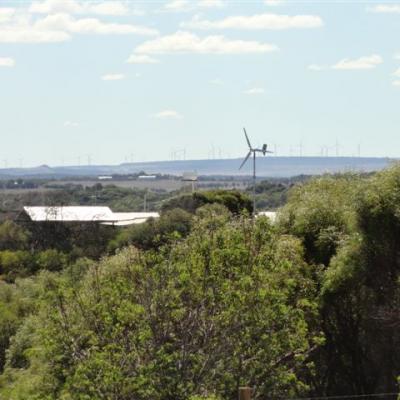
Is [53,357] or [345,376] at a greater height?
[53,357]

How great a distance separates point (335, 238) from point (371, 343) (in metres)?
3.71

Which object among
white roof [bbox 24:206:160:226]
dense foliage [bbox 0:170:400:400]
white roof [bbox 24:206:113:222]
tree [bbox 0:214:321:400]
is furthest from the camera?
white roof [bbox 24:206:160:226]

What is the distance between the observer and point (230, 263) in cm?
2697

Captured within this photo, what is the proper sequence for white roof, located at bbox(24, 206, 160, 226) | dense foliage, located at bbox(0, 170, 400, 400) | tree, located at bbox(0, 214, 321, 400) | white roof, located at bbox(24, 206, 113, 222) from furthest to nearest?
1. white roof, located at bbox(24, 206, 160, 226)
2. white roof, located at bbox(24, 206, 113, 222)
3. dense foliage, located at bbox(0, 170, 400, 400)
4. tree, located at bbox(0, 214, 321, 400)

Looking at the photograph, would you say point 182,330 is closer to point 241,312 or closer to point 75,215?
point 241,312

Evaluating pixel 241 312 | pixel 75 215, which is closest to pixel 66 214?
pixel 75 215

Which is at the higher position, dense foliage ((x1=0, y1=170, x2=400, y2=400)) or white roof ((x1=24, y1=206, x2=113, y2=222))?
dense foliage ((x1=0, y1=170, x2=400, y2=400))

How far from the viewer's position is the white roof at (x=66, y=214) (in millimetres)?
116769

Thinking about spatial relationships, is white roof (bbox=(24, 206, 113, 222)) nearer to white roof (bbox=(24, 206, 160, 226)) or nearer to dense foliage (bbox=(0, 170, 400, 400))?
white roof (bbox=(24, 206, 160, 226))

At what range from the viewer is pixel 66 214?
4845 inches

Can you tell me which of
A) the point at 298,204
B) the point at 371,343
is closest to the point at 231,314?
the point at 371,343

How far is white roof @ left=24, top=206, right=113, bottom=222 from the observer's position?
383ft

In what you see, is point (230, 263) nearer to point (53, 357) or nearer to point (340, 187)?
point (53, 357)

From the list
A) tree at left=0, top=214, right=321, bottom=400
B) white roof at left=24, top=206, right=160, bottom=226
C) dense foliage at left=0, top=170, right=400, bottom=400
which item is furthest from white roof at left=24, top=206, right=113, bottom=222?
tree at left=0, top=214, right=321, bottom=400
